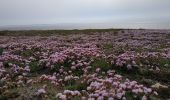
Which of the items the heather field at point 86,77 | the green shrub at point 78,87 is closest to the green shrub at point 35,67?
the heather field at point 86,77

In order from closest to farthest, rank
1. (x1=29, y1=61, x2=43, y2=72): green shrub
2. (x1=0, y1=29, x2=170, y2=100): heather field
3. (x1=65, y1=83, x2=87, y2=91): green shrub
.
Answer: (x1=0, y1=29, x2=170, y2=100): heather field → (x1=65, y1=83, x2=87, y2=91): green shrub → (x1=29, y1=61, x2=43, y2=72): green shrub

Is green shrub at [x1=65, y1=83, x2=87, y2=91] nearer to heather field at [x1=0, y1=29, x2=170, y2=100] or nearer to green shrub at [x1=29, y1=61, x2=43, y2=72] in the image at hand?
heather field at [x1=0, y1=29, x2=170, y2=100]

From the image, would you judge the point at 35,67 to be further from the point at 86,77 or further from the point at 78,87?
the point at 78,87

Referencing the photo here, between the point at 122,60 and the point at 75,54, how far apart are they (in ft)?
8.48

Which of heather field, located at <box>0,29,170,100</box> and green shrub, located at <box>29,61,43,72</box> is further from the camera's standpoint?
green shrub, located at <box>29,61,43,72</box>

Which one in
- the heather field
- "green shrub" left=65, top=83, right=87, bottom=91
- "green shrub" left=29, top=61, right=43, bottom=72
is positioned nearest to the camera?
the heather field

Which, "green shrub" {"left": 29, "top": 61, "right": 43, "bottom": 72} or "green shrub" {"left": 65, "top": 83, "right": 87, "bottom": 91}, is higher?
"green shrub" {"left": 65, "top": 83, "right": 87, "bottom": 91}

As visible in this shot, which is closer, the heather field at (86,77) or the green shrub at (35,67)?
Answer: the heather field at (86,77)

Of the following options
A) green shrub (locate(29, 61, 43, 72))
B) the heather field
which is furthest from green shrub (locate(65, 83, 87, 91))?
green shrub (locate(29, 61, 43, 72))

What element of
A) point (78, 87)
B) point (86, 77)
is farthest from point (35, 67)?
point (78, 87)

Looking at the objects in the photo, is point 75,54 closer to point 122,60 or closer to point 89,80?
point 122,60

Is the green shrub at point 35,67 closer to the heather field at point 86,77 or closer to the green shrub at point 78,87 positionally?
the heather field at point 86,77

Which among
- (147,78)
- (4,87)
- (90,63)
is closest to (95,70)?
(90,63)

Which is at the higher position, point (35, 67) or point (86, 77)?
→ point (86, 77)
